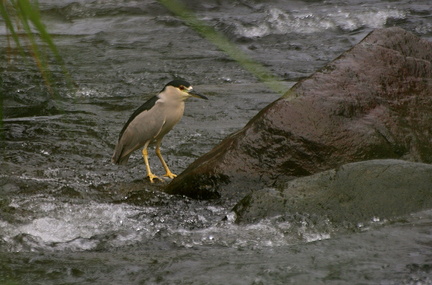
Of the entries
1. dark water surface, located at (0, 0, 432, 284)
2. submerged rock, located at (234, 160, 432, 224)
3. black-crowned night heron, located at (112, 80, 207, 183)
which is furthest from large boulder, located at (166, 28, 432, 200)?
black-crowned night heron, located at (112, 80, 207, 183)

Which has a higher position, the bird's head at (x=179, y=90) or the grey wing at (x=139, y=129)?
the bird's head at (x=179, y=90)

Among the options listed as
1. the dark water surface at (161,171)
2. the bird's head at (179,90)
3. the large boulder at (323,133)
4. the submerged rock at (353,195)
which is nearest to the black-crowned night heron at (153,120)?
the bird's head at (179,90)

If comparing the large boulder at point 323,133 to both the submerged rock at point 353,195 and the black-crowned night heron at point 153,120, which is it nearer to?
the submerged rock at point 353,195

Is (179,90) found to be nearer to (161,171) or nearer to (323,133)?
(161,171)

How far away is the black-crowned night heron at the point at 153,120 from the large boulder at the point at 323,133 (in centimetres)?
100

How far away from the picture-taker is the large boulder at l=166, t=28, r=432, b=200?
468cm

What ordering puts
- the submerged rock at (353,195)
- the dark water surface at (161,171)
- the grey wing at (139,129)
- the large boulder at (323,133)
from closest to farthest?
the dark water surface at (161,171) < the submerged rock at (353,195) < the large boulder at (323,133) < the grey wing at (139,129)

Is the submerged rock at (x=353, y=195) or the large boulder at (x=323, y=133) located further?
the large boulder at (x=323, y=133)

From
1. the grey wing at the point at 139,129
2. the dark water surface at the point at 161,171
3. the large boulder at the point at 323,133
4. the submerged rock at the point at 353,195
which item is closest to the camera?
the dark water surface at the point at 161,171

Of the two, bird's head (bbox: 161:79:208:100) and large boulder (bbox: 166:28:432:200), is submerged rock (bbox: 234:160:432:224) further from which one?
bird's head (bbox: 161:79:208:100)

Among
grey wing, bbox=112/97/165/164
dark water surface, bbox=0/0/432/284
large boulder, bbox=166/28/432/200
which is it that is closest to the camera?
dark water surface, bbox=0/0/432/284

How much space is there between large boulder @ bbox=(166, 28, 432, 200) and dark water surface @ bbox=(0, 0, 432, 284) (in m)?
0.27

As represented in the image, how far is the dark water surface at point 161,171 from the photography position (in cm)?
329

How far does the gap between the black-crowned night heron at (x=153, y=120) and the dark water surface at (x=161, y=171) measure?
0.77ft
